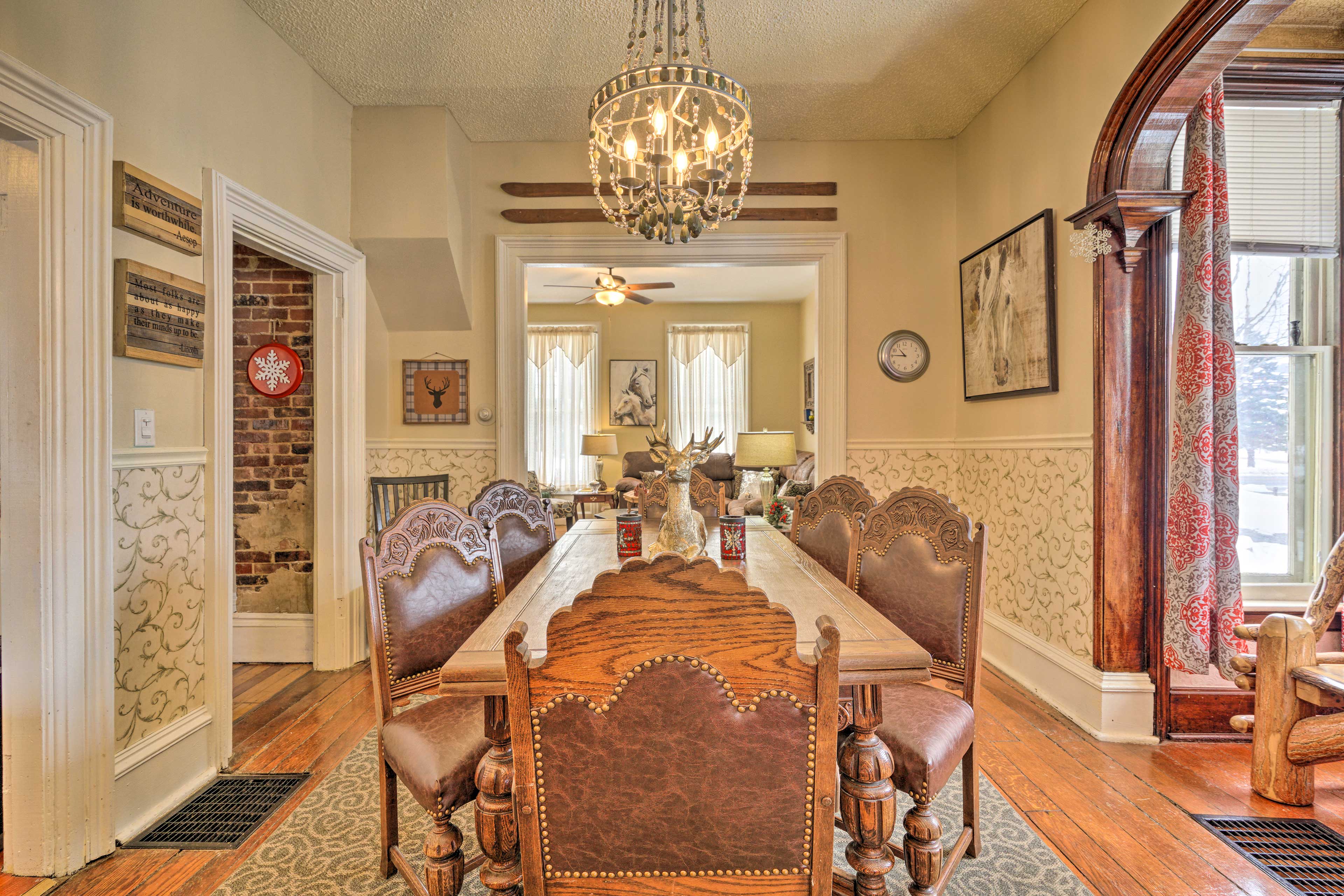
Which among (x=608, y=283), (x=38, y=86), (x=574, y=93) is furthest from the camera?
(x=608, y=283)

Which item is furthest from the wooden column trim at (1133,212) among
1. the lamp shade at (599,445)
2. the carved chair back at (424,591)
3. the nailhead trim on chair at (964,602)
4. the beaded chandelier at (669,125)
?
the lamp shade at (599,445)

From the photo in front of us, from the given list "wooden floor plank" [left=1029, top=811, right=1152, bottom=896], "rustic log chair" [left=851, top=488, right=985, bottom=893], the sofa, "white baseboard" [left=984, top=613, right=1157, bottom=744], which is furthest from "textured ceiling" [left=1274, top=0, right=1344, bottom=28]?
the sofa

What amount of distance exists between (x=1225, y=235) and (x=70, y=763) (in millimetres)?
4160

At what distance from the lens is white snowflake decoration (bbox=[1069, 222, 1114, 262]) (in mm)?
2654

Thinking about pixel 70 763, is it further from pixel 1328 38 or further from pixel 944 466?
pixel 1328 38

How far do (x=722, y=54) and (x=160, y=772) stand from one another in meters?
3.69

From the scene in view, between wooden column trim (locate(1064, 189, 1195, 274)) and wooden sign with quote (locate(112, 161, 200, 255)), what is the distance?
11.2 feet

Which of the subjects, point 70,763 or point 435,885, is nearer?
point 435,885

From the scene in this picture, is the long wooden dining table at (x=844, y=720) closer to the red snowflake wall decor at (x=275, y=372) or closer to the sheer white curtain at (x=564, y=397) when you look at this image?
the red snowflake wall decor at (x=275, y=372)

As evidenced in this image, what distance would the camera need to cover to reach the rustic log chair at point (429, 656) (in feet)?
4.84

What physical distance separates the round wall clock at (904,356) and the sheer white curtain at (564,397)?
17.4 ft

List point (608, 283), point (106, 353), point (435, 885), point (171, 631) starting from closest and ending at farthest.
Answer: point (435, 885), point (106, 353), point (171, 631), point (608, 283)

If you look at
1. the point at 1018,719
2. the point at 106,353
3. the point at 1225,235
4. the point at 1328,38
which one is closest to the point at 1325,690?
the point at 1018,719

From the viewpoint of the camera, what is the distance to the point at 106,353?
1.99 metres
